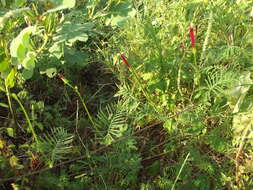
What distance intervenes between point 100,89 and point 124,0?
17.2 inches

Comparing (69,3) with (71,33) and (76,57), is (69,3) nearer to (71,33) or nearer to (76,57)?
(71,33)

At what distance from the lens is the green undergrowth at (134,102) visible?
4.16 ft

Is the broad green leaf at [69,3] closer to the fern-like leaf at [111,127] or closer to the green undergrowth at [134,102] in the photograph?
the green undergrowth at [134,102]

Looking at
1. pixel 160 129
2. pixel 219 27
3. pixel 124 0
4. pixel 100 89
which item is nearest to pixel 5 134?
pixel 100 89

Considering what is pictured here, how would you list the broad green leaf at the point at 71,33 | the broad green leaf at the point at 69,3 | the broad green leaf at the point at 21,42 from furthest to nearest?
the broad green leaf at the point at 71,33 → the broad green leaf at the point at 69,3 → the broad green leaf at the point at 21,42

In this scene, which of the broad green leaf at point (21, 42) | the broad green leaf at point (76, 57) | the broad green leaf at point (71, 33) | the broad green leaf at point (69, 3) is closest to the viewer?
the broad green leaf at point (21, 42)

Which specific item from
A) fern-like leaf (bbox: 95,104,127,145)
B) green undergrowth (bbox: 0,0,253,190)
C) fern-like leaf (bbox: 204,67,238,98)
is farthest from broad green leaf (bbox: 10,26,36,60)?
fern-like leaf (bbox: 204,67,238,98)

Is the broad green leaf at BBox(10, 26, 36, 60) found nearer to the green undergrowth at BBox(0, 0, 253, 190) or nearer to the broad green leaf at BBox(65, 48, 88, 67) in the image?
the green undergrowth at BBox(0, 0, 253, 190)

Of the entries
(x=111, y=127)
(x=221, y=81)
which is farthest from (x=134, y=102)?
(x=221, y=81)

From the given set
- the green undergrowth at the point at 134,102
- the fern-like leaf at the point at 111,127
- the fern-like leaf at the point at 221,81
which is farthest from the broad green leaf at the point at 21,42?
the fern-like leaf at the point at 221,81

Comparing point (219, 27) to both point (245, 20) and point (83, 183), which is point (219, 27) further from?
point (83, 183)

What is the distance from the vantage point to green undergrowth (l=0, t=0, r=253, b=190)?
4.16 ft

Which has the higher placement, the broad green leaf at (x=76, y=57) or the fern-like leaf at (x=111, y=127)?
the broad green leaf at (x=76, y=57)

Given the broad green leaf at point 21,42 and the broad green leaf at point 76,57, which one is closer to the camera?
the broad green leaf at point 21,42
